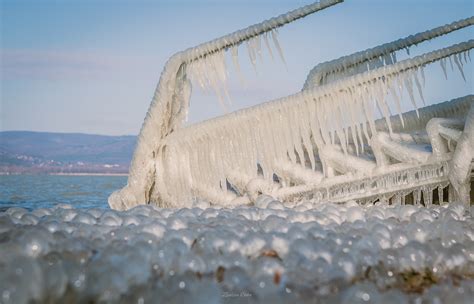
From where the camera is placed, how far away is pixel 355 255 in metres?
1.54

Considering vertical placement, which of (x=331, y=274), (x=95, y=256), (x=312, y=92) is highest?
(x=312, y=92)

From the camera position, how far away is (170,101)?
12.3ft

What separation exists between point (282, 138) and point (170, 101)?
72cm

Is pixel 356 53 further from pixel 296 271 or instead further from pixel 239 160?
pixel 296 271

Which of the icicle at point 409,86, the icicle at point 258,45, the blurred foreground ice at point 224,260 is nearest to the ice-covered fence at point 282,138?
the icicle at point 409,86

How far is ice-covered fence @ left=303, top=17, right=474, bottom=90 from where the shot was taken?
3.71 metres

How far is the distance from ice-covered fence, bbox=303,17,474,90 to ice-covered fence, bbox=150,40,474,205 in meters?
0.20

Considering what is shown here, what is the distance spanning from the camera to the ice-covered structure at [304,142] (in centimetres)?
332

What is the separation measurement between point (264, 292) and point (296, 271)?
118 mm

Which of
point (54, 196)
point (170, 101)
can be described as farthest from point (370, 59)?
point (54, 196)

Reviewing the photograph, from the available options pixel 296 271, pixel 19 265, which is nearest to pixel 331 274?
pixel 296 271

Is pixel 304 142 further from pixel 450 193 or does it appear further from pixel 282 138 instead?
pixel 450 193

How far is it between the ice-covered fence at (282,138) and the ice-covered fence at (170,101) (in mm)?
91

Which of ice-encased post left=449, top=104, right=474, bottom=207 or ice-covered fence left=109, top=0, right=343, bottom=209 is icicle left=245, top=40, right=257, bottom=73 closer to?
ice-covered fence left=109, top=0, right=343, bottom=209
